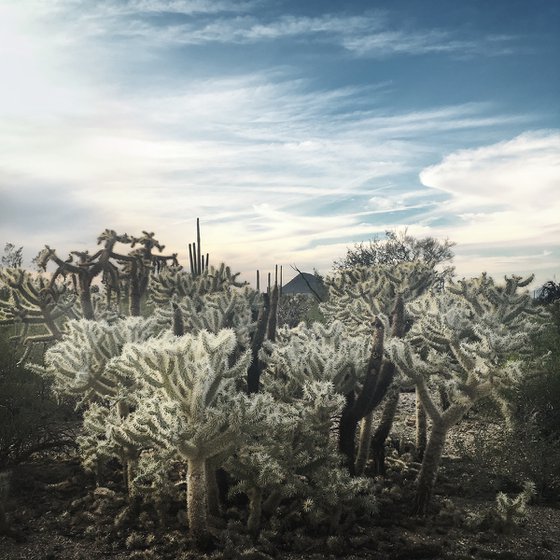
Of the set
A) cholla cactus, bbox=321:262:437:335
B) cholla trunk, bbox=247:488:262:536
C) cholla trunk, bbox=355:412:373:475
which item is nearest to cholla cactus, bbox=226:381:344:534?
cholla trunk, bbox=247:488:262:536

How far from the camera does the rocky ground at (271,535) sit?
6.11 metres

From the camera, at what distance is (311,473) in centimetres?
650

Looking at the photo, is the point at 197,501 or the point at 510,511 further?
the point at 510,511

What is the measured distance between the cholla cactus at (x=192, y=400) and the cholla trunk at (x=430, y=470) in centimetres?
262

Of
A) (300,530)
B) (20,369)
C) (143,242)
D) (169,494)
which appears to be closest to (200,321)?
(143,242)

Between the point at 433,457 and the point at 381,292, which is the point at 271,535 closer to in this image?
the point at 433,457

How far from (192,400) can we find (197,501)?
4.32 feet

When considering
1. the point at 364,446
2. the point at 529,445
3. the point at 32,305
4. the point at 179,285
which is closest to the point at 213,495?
the point at 364,446

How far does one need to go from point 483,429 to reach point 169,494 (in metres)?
7.44

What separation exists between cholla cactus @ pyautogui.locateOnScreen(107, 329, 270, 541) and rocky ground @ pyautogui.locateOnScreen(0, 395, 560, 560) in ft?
4.11

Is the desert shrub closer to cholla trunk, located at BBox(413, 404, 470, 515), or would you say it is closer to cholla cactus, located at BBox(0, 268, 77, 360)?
cholla trunk, located at BBox(413, 404, 470, 515)

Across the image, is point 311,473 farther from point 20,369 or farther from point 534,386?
point 20,369

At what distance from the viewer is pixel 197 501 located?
20.4ft

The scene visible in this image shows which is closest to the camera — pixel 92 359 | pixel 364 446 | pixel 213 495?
pixel 213 495
